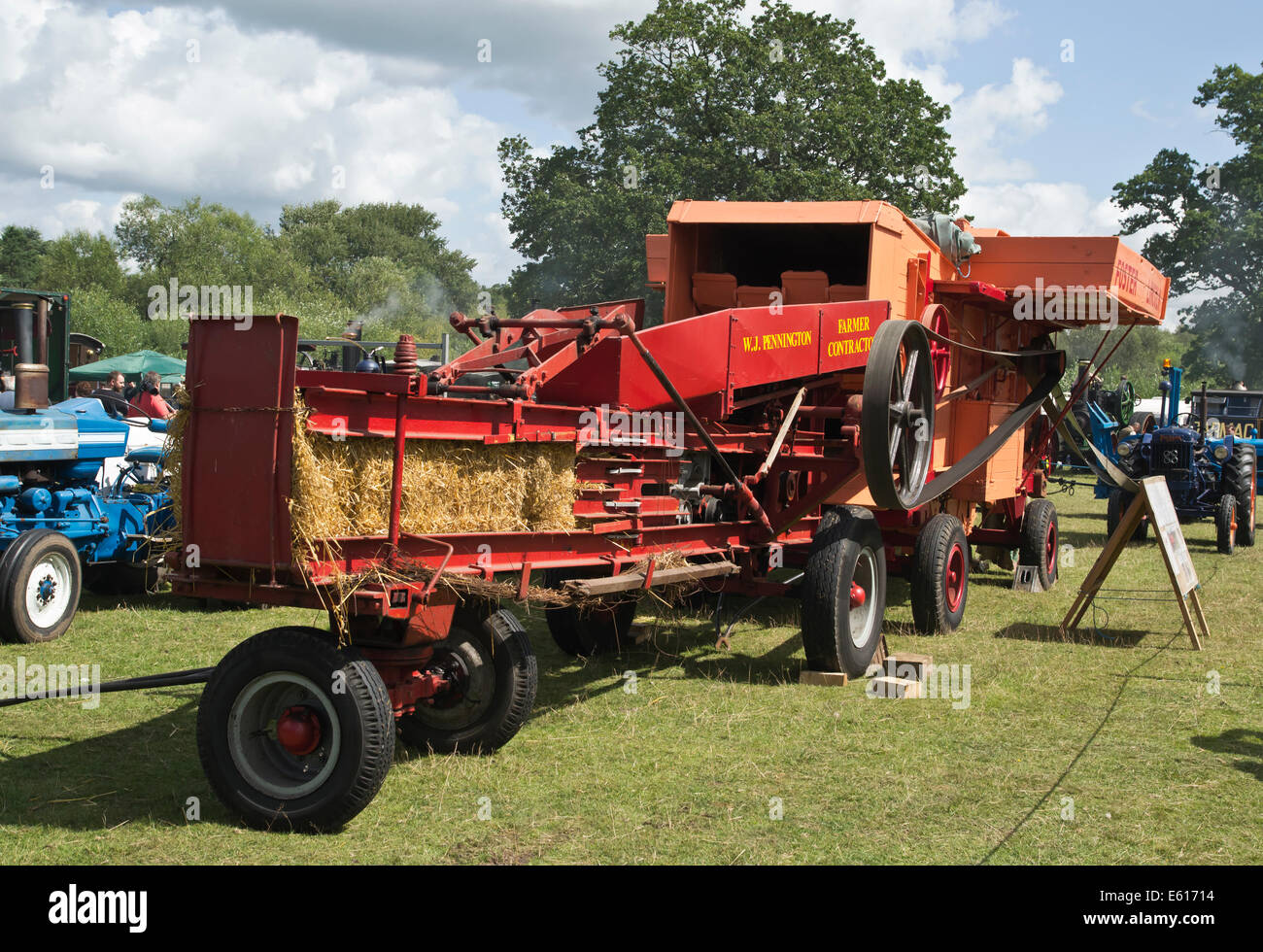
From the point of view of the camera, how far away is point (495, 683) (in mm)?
5863

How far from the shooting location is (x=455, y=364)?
20.6 ft

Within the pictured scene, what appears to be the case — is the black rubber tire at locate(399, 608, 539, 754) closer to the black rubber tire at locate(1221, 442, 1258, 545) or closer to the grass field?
the grass field

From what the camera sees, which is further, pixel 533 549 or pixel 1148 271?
pixel 1148 271

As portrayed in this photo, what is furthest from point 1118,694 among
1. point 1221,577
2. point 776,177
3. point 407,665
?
point 776,177

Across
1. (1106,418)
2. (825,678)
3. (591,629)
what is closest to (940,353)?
(825,678)

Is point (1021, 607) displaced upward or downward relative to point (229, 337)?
downward

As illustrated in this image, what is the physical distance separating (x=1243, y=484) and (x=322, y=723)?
14.5m

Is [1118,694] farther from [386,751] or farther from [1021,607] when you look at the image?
[386,751]

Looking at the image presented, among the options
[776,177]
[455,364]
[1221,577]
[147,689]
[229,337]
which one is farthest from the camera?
[776,177]

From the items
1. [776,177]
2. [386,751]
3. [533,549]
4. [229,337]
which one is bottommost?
[386,751]

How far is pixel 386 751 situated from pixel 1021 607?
760 centimetres

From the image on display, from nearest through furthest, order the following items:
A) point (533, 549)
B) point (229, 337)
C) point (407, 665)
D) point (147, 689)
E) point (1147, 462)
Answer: point (229, 337) < point (407, 665) < point (533, 549) < point (147, 689) < point (1147, 462)

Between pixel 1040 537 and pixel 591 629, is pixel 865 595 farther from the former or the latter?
pixel 1040 537

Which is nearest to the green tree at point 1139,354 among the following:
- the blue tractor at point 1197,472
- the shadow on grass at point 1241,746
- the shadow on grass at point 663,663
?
the blue tractor at point 1197,472
